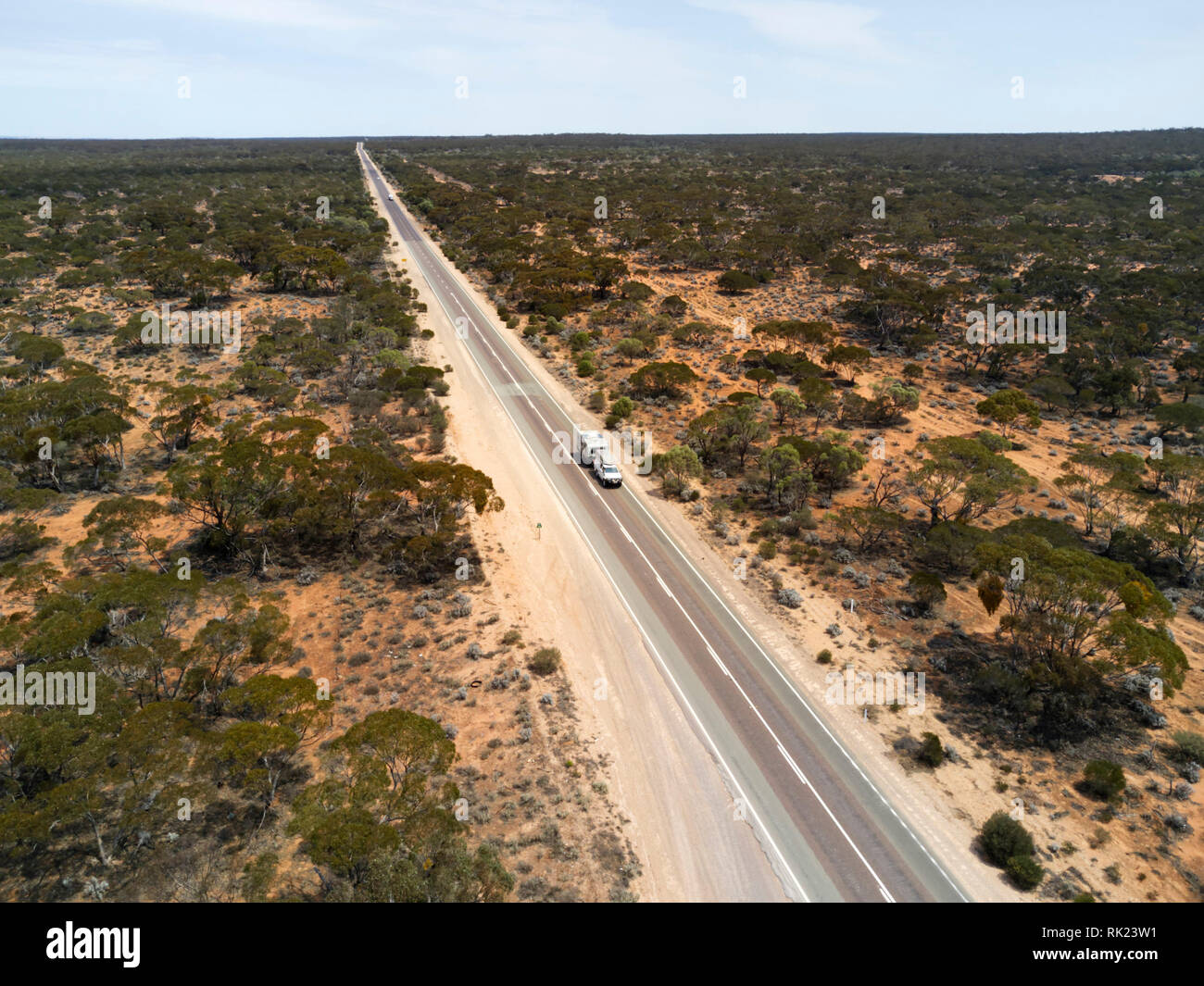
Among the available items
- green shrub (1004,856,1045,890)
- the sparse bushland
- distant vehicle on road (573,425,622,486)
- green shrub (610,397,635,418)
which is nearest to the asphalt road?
distant vehicle on road (573,425,622,486)

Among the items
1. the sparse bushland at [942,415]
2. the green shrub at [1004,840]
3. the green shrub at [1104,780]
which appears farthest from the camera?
the sparse bushland at [942,415]

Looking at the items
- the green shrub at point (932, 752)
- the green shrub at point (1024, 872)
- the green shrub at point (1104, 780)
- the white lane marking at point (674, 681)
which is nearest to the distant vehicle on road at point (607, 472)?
the white lane marking at point (674, 681)

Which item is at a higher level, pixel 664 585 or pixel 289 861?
pixel 664 585

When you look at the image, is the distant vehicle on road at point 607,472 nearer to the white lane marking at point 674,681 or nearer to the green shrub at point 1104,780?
the white lane marking at point 674,681

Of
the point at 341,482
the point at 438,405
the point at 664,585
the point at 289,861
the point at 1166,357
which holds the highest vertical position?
the point at 1166,357

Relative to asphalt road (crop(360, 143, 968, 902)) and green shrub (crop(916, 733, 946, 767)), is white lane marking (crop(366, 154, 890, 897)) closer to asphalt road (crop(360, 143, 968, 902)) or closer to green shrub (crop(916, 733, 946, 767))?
asphalt road (crop(360, 143, 968, 902))

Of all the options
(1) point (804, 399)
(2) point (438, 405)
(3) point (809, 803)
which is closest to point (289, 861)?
(3) point (809, 803)

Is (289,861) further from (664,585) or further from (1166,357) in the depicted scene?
(1166,357)

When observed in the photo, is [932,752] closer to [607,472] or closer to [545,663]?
[545,663]
